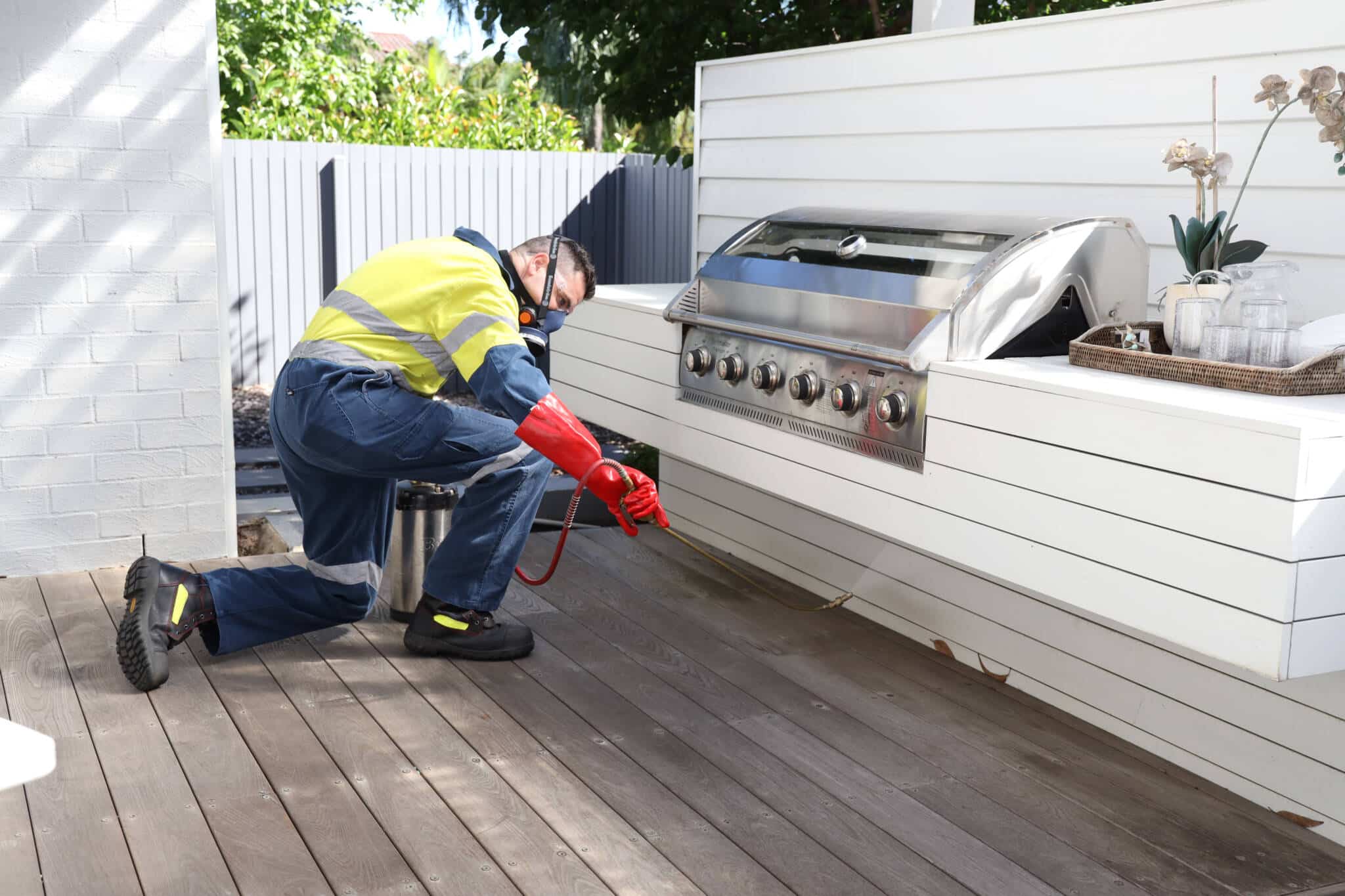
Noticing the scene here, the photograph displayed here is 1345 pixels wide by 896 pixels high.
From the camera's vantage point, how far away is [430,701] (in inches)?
123

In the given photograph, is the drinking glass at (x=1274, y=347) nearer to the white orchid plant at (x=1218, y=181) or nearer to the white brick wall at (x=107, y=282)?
the white orchid plant at (x=1218, y=181)

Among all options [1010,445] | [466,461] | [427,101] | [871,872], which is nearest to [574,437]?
[466,461]

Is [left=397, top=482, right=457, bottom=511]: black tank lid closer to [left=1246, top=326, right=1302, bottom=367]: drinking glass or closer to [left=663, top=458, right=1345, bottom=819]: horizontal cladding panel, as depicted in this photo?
[left=663, top=458, right=1345, bottom=819]: horizontal cladding panel

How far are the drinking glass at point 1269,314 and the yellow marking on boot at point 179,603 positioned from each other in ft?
8.27

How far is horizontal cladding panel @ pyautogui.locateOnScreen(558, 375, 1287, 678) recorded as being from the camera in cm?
219

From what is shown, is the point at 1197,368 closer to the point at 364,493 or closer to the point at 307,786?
the point at 307,786

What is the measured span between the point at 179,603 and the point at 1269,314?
8.44 ft

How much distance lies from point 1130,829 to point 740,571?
1.95 meters

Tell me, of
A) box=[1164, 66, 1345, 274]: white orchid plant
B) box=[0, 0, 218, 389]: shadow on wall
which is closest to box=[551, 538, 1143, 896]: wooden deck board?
box=[1164, 66, 1345, 274]: white orchid plant

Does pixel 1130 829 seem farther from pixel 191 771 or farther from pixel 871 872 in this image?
pixel 191 771

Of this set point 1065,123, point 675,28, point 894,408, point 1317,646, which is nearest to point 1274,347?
point 1317,646

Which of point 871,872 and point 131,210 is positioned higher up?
point 131,210

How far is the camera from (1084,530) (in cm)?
246

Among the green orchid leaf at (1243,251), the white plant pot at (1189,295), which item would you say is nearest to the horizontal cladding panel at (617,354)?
the white plant pot at (1189,295)
